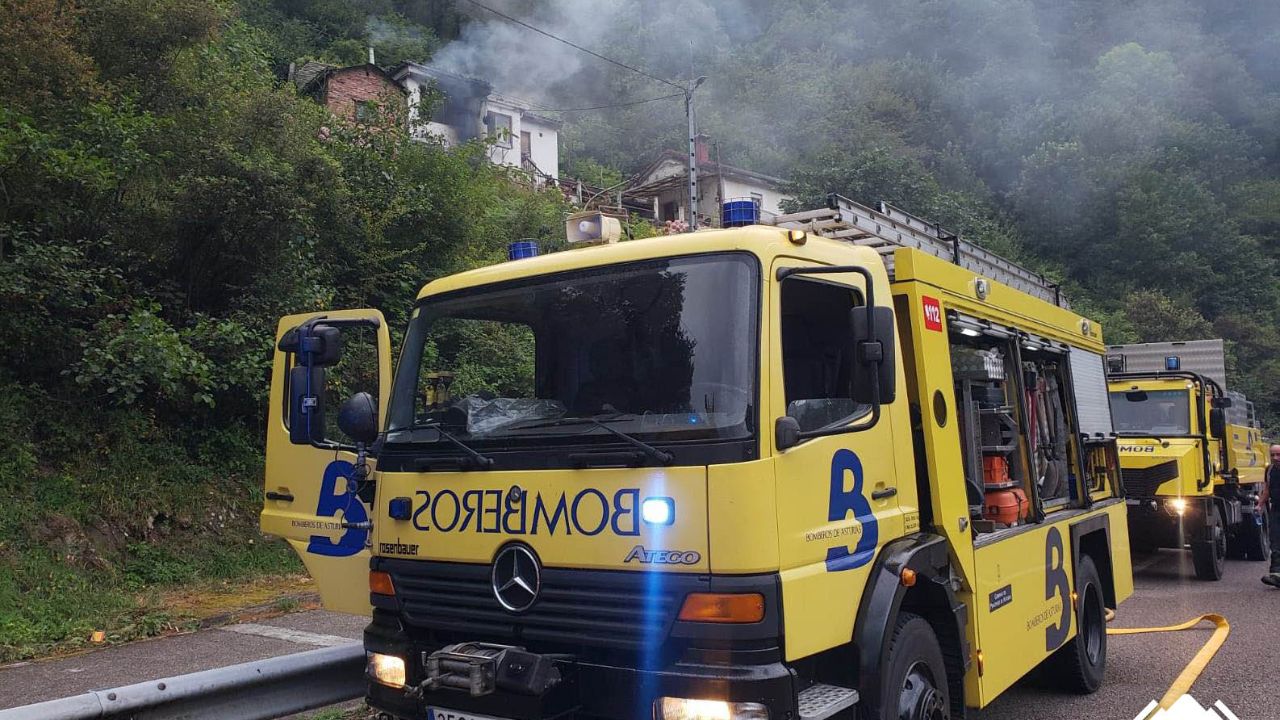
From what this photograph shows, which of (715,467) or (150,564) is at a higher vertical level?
(715,467)

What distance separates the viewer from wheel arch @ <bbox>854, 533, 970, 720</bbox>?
Result: 350 centimetres

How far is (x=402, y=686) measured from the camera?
Answer: 3742 mm

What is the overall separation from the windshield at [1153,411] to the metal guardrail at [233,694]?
1046cm

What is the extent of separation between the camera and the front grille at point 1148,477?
36.3 feet

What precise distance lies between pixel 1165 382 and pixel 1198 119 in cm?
4607

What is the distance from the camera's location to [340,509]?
16.0ft

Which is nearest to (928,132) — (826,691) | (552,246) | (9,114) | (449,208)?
(552,246)

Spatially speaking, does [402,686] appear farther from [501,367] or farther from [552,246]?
[552,246]

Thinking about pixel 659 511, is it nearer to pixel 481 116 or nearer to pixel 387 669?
pixel 387 669

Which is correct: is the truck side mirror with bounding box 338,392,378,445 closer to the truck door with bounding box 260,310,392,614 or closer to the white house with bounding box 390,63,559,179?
the truck door with bounding box 260,310,392,614

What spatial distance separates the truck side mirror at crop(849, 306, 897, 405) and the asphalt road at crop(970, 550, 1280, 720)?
3.31 m

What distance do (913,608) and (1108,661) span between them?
4.01m

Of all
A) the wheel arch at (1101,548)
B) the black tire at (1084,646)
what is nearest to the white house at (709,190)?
the wheel arch at (1101,548)

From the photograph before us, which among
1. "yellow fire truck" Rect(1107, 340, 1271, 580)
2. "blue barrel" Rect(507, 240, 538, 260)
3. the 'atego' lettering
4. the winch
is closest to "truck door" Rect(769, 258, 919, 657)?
the 'atego' lettering
